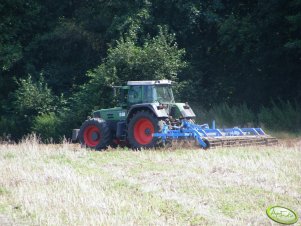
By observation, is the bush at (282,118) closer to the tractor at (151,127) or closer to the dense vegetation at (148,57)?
the dense vegetation at (148,57)

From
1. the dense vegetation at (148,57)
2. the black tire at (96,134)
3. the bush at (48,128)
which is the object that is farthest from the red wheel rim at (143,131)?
the bush at (48,128)

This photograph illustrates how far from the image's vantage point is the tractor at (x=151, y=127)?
17.2 metres

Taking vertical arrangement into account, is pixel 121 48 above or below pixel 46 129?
above

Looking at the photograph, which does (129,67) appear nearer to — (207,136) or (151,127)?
(151,127)

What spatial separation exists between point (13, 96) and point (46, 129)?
3472 mm

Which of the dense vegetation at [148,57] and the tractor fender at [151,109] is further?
the dense vegetation at [148,57]

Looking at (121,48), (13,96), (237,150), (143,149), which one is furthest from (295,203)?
(13,96)

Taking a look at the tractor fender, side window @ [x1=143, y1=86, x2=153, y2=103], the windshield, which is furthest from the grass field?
the windshield

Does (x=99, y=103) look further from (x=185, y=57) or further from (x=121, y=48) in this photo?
(x=185, y=57)

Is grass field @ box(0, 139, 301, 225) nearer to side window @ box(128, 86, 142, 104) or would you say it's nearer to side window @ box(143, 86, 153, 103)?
side window @ box(143, 86, 153, 103)

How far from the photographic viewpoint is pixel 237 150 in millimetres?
16031

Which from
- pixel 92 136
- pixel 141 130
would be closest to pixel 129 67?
pixel 92 136

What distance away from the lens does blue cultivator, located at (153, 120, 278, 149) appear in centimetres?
1680

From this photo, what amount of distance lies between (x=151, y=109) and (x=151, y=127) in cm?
53
